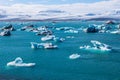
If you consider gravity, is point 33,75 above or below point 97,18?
above

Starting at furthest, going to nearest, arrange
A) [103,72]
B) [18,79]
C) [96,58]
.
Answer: [96,58] → [103,72] → [18,79]

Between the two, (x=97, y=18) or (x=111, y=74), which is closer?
(x=111, y=74)

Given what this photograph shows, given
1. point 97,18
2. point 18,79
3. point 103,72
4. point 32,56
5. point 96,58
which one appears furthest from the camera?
point 97,18

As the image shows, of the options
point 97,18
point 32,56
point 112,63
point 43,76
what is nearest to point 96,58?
point 112,63

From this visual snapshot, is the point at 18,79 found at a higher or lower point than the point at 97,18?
higher

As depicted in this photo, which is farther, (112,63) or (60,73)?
(112,63)

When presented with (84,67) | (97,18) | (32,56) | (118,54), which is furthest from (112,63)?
(97,18)

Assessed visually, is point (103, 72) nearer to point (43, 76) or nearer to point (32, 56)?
point (43, 76)

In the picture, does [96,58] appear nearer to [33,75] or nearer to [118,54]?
[118,54]

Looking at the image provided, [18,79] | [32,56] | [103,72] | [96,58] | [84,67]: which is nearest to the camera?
[18,79]
